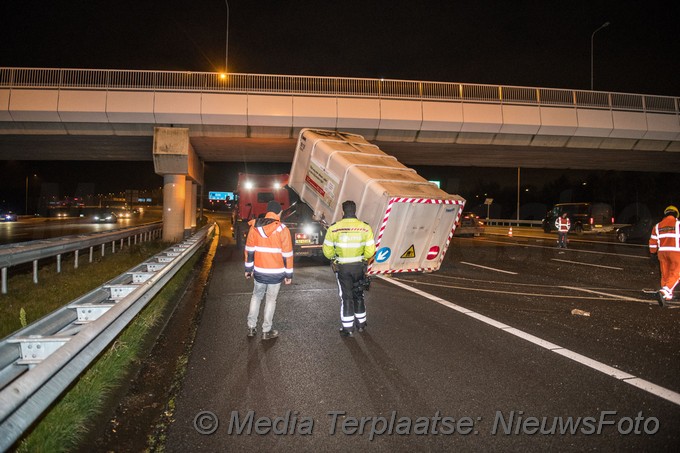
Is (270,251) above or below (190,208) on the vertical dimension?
below

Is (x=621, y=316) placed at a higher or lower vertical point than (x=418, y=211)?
lower

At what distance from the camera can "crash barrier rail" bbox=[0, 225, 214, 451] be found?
2.10 metres

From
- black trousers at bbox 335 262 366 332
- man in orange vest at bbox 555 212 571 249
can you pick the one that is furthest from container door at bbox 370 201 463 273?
man in orange vest at bbox 555 212 571 249

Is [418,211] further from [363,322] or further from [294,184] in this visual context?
[294,184]

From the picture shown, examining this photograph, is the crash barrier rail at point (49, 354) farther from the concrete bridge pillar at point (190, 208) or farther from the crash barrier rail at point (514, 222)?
the crash barrier rail at point (514, 222)

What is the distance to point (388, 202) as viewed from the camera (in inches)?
346

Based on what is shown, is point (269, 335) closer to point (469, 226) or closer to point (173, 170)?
point (173, 170)

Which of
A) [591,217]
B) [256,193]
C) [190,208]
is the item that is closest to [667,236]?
[256,193]

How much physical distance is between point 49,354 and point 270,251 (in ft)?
9.46

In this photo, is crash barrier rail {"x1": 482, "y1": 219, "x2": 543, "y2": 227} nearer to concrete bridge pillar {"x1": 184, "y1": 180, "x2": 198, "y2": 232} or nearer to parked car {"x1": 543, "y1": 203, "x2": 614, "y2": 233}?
parked car {"x1": 543, "y1": 203, "x2": 614, "y2": 233}

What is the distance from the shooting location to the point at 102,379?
3.86 meters

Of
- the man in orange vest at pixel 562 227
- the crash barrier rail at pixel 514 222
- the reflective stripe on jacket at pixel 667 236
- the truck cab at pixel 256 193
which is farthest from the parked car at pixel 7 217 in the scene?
the reflective stripe on jacket at pixel 667 236

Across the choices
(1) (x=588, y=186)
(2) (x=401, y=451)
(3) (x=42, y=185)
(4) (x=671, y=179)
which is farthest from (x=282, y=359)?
(3) (x=42, y=185)

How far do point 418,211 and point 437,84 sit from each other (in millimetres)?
13425
